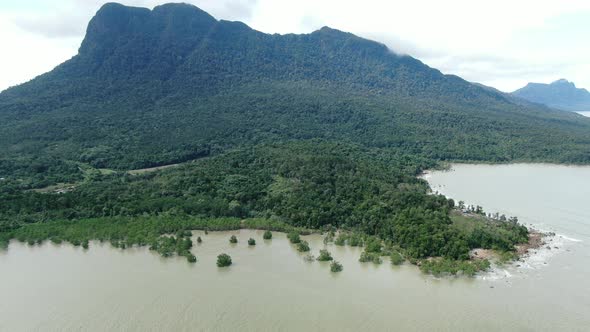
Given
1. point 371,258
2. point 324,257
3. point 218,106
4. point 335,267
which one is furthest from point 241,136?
point 335,267

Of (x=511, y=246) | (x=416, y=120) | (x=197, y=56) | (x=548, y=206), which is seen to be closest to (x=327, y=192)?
(x=511, y=246)

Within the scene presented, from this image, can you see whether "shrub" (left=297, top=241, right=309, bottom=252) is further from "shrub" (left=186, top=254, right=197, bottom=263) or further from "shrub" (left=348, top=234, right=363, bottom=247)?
"shrub" (left=186, top=254, right=197, bottom=263)

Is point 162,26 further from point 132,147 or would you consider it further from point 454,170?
point 454,170

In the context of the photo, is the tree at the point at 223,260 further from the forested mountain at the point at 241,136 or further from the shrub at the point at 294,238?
the forested mountain at the point at 241,136

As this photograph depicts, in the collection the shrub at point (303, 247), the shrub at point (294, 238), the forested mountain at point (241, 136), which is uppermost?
the forested mountain at point (241, 136)

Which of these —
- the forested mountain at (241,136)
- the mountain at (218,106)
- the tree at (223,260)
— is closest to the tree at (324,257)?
the forested mountain at (241,136)
